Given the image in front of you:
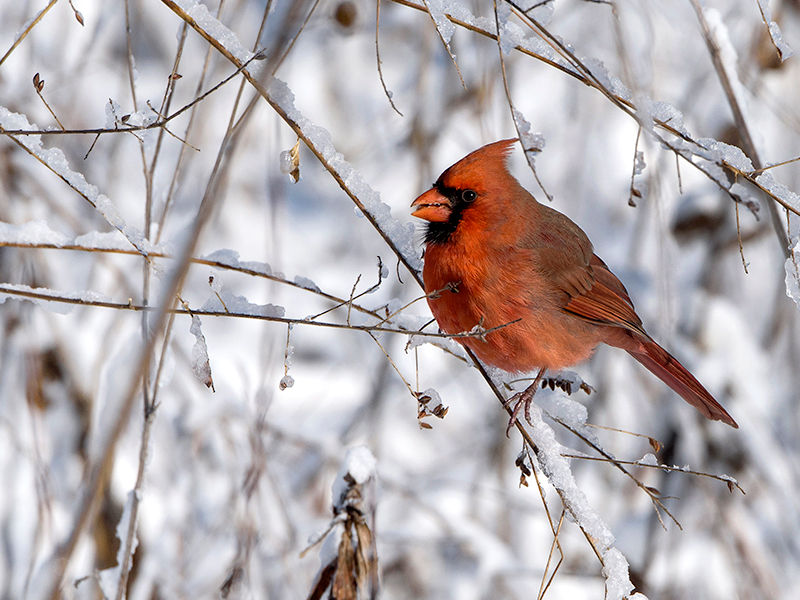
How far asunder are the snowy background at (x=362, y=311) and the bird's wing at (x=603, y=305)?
13 centimetres

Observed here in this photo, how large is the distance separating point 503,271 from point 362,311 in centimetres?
73

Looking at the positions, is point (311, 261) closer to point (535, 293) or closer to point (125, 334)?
point (125, 334)

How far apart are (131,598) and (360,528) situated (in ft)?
3.84

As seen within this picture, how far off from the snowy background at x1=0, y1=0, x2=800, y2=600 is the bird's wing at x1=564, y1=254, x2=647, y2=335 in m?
0.13

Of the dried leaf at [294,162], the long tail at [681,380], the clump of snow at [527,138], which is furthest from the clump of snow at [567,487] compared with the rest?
the long tail at [681,380]

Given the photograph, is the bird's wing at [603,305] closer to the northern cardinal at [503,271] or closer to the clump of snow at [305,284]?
the northern cardinal at [503,271]

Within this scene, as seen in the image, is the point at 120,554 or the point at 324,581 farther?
the point at 120,554

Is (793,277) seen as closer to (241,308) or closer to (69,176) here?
(241,308)

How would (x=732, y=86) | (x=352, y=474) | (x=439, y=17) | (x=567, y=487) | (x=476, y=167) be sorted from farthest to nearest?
(x=476, y=167) → (x=732, y=86) → (x=567, y=487) → (x=352, y=474) → (x=439, y=17)

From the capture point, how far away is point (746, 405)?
10.2 feet

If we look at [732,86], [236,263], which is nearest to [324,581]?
[236,263]

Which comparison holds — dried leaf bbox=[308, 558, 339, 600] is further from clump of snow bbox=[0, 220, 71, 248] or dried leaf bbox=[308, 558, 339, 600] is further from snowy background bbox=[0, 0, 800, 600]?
clump of snow bbox=[0, 220, 71, 248]

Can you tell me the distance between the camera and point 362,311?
1.29m

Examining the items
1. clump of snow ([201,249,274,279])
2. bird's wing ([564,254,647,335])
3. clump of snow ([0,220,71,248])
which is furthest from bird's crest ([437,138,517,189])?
clump of snow ([0,220,71,248])
